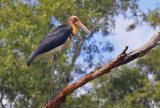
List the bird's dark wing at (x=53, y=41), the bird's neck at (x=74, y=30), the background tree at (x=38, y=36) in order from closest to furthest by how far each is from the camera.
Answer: the bird's dark wing at (x=53, y=41) → the bird's neck at (x=74, y=30) → the background tree at (x=38, y=36)

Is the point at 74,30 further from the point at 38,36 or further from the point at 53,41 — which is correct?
the point at 38,36

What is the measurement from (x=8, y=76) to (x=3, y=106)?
117 inches

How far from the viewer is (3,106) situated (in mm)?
15547

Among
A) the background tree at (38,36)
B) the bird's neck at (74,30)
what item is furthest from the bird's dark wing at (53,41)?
the background tree at (38,36)

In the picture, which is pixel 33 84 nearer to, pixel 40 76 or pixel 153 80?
pixel 40 76

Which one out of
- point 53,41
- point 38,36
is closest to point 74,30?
point 53,41

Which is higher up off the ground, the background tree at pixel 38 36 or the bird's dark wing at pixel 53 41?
the background tree at pixel 38 36

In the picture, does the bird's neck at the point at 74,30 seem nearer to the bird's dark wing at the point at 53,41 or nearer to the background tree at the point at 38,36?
the bird's dark wing at the point at 53,41

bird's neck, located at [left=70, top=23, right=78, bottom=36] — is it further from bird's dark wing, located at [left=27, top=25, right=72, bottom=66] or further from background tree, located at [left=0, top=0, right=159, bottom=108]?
background tree, located at [left=0, top=0, right=159, bottom=108]

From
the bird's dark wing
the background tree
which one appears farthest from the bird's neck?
the background tree

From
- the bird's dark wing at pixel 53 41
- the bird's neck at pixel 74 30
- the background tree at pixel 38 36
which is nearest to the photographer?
the bird's dark wing at pixel 53 41

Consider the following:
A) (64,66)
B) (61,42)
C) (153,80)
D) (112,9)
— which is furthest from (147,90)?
(61,42)

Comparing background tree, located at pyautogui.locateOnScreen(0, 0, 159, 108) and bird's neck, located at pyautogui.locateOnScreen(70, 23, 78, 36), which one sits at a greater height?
background tree, located at pyautogui.locateOnScreen(0, 0, 159, 108)

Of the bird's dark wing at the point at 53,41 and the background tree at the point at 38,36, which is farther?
the background tree at the point at 38,36
